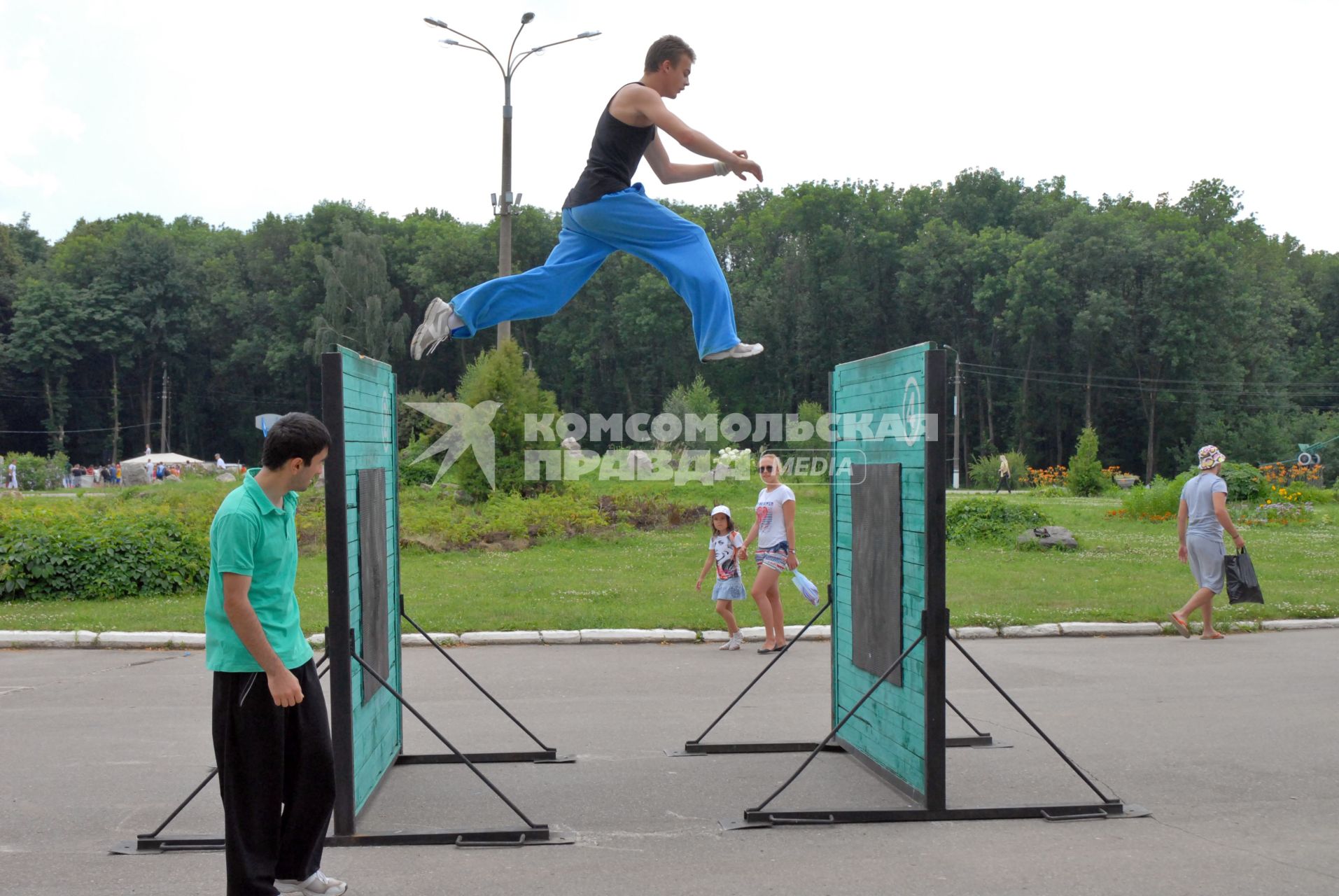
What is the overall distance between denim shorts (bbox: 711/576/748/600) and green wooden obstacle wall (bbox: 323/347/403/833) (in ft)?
17.2

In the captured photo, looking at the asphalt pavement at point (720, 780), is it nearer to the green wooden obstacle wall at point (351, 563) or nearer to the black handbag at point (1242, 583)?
the green wooden obstacle wall at point (351, 563)

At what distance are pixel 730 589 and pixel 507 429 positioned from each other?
12.4 m

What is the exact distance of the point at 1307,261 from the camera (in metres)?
84.7

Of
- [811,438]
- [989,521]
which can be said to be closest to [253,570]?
[989,521]

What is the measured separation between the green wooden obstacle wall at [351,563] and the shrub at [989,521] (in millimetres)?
15508

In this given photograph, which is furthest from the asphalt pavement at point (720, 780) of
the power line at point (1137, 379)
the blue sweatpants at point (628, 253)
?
the power line at point (1137, 379)

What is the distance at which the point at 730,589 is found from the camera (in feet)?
38.3

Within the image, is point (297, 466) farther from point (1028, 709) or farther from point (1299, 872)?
point (1028, 709)

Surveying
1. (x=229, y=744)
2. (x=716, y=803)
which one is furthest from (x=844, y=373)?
(x=229, y=744)

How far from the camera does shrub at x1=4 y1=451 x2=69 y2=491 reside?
164 ft

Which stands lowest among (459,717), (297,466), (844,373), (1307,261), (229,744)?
(459,717)

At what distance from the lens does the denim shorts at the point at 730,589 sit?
11.7m

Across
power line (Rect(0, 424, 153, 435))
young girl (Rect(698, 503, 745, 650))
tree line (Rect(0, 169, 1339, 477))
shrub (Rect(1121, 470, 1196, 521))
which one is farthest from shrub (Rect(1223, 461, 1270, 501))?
power line (Rect(0, 424, 153, 435))

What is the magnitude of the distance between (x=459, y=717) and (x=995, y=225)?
241 ft
